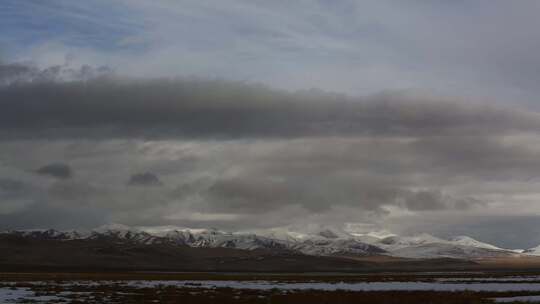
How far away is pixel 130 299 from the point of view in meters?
66.2

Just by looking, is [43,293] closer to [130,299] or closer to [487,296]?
[130,299]

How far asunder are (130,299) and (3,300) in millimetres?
11130

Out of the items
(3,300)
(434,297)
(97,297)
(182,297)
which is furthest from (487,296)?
(3,300)

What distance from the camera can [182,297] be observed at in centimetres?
6962

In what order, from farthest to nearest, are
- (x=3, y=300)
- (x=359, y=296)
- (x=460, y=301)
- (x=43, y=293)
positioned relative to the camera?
(x=43, y=293), (x=359, y=296), (x=3, y=300), (x=460, y=301)

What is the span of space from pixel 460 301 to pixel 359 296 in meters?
11.1

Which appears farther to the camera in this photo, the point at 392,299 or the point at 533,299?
the point at 392,299

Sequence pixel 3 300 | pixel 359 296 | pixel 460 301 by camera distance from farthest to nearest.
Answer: pixel 359 296 < pixel 3 300 < pixel 460 301

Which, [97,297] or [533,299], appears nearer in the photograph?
[533,299]

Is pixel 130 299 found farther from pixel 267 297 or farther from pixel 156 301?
pixel 267 297

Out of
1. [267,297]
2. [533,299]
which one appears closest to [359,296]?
[267,297]

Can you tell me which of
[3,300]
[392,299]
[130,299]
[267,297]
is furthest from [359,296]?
[3,300]

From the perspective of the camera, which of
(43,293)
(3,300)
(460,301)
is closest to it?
(460,301)

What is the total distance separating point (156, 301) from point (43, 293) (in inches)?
660
